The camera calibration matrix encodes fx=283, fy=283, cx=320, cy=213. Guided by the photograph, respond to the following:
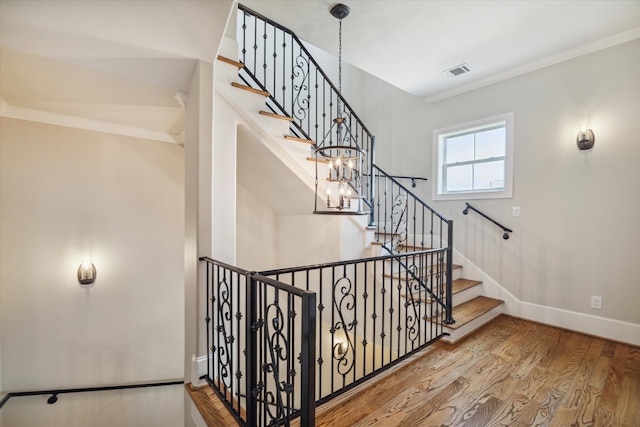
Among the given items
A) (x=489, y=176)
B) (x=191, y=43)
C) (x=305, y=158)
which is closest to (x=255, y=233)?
(x=305, y=158)

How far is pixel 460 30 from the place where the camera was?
2867mm

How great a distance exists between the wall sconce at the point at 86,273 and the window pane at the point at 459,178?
15.9ft

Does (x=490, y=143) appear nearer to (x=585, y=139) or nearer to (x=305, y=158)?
(x=585, y=139)

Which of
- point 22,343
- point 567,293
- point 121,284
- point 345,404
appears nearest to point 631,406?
point 567,293

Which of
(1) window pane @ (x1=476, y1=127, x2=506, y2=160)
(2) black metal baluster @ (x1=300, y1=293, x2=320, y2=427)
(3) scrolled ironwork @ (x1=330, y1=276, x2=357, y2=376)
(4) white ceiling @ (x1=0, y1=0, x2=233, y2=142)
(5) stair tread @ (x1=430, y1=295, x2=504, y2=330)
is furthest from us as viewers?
(1) window pane @ (x1=476, y1=127, x2=506, y2=160)

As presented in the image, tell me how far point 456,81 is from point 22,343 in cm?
606

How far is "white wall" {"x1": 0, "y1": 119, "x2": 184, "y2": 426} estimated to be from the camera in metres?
2.94

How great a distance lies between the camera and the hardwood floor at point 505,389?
1.79 m

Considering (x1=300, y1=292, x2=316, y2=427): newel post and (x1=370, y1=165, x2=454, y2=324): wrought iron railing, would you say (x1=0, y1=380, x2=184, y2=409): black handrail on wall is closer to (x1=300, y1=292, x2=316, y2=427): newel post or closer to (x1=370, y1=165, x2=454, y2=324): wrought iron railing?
(x1=300, y1=292, x2=316, y2=427): newel post

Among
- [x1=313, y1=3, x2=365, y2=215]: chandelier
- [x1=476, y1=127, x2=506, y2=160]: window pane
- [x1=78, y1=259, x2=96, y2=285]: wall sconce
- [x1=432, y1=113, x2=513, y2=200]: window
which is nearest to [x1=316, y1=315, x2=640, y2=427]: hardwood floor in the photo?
[x1=313, y1=3, x2=365, y2=215]: chandelier

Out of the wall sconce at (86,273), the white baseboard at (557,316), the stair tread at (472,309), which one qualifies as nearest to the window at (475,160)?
the white baseboard at (557,316)

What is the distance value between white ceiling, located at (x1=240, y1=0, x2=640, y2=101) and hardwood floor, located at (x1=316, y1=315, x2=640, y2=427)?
316 centimetres

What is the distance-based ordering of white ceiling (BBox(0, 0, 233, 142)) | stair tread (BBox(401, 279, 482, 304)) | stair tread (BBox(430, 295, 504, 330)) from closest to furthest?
white ceiling (BBox(0, 0, 233, 142))
stair tread (BBox(430, 295, 504, 330))
stair tread (BBox(401, 279, 482, 304))

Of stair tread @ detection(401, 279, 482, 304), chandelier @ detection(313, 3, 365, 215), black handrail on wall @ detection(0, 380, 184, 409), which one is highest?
chandelier @ detection(313, 3, 365, 215)
